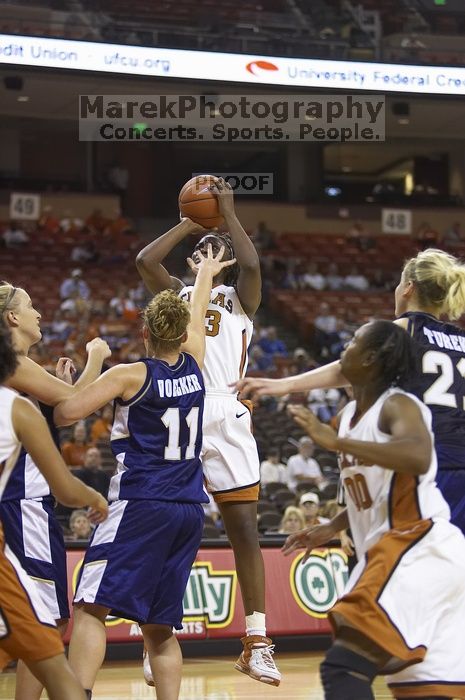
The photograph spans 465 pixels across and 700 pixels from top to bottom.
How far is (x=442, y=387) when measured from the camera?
492cm

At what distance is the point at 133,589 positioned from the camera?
4938 millimetres

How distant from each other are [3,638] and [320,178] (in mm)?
25879

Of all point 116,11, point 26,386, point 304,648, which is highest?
point 116,11

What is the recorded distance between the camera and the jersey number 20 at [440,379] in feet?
16.1

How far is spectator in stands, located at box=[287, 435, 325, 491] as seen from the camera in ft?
49.1

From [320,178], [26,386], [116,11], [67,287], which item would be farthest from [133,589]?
[320,178]

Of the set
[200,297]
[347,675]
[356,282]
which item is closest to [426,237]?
[356,282]

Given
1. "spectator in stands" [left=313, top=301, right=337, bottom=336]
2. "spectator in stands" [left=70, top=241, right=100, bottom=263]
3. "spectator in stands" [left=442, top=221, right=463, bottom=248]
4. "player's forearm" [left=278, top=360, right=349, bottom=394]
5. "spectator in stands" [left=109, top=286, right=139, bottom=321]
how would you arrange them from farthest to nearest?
"spectator in stands" [left=442, top=221, right=463, bottom=248] < "spectator in stands" [left=70, top=241, right=100, bottom=263] < "spectator in stands" [left=313, top=301, right=337, bottom=336] < "spectator in stands" [left=109, top=286, right=139, bottom=321] < "player's forearm" [left=278, top=360, right=349, bottom=394]

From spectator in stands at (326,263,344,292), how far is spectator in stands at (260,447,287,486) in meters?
9.39

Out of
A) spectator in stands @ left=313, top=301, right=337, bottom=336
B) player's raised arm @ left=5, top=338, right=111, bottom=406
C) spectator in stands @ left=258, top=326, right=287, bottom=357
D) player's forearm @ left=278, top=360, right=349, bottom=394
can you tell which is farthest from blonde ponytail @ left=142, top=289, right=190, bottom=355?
spectator in stands @ left=313, top=301, right=337, bottom=336

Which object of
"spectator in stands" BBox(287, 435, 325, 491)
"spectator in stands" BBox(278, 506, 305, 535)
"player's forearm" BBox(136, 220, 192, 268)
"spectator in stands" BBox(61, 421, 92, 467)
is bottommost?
"spectator in stands" BBox(287, 435, 325, 491)

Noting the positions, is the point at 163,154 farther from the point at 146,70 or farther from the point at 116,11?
the point at 146,70

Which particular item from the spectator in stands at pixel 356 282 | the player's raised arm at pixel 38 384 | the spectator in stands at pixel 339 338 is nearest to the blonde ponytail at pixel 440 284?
the player's raised arm at pixel 38 384

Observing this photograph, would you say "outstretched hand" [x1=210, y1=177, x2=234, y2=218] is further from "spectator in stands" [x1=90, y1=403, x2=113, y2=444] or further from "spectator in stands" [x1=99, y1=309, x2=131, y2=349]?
"spectator in stands" [x1=99, y1=309, x2=131, y2=349]
